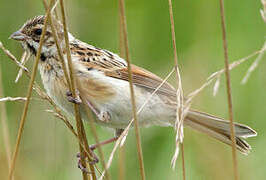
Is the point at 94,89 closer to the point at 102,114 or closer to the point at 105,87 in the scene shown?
the point at 105,87

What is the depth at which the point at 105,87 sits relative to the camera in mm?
3389

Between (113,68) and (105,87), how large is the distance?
240 millimetres

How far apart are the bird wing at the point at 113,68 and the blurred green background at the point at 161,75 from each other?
0.50m

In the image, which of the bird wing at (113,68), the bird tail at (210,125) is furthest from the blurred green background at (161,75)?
the bird wing at (113,68)

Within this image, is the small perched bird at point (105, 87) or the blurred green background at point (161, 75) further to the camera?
the blurred green background at point (161, 75)

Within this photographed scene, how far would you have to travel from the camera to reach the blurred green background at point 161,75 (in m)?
3.77

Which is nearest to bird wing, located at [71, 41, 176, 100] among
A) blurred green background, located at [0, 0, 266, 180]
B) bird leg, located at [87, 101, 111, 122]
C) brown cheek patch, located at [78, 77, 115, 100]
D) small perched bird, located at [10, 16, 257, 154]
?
small perched bird, located at [10, 16, 257, 154]

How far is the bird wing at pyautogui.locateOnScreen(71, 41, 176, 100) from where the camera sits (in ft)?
11.4


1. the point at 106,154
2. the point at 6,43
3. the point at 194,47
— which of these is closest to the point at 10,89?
the point at 6,43

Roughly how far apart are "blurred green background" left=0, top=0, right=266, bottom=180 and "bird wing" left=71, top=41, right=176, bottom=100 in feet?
1.63

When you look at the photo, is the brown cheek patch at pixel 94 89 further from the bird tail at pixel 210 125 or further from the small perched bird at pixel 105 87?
the bird tail at pixel 210 125

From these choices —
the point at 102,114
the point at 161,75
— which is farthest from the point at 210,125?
the point at 161,75

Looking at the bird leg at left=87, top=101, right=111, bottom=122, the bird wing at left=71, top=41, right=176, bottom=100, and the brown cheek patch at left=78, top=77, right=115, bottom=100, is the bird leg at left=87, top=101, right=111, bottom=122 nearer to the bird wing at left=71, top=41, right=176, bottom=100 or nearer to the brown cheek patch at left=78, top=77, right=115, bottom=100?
the brown cheek patch at left=78, top=77, right=115, bottom=100

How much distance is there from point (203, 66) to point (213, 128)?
973 mm
